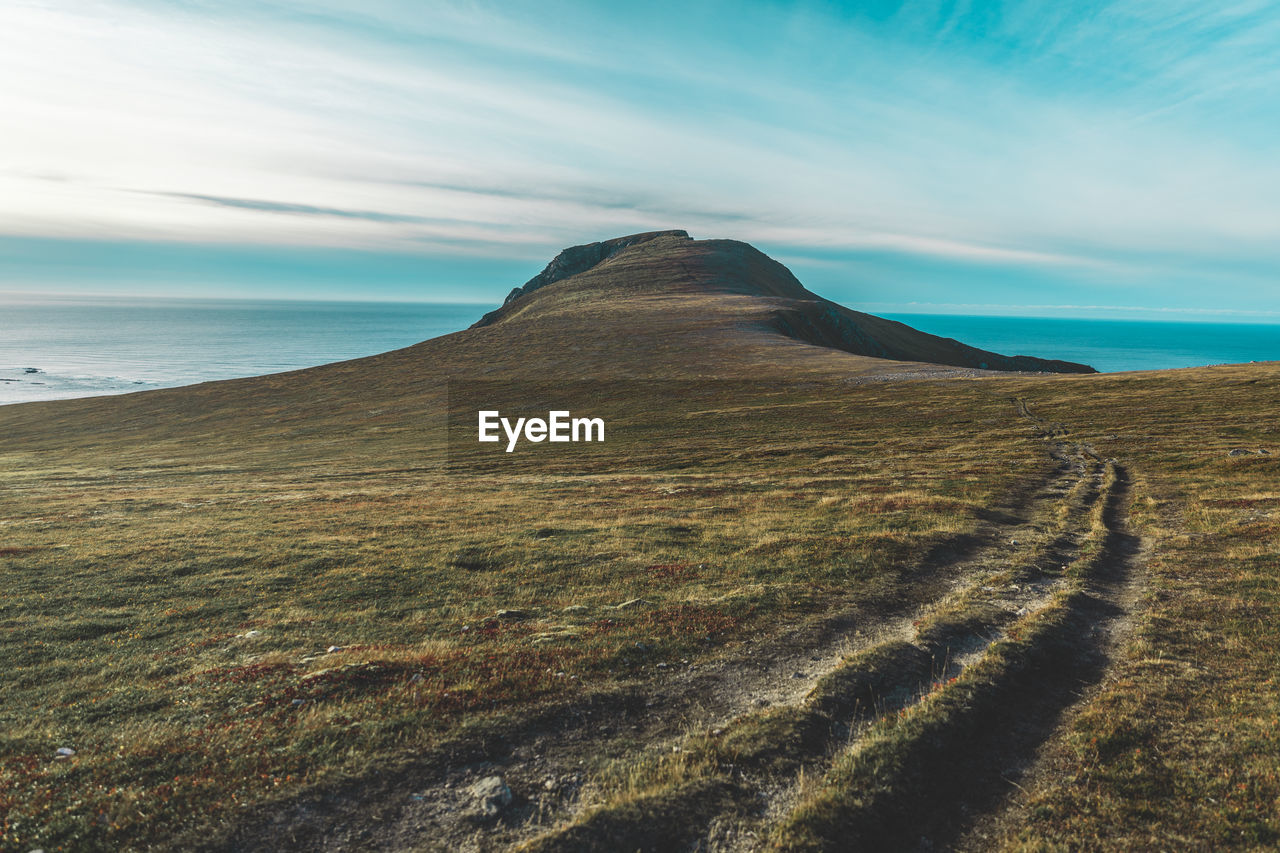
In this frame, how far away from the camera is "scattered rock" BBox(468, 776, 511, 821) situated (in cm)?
1038

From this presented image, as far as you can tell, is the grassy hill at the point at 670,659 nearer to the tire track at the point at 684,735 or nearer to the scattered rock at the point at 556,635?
the tire track at the point at 684,735

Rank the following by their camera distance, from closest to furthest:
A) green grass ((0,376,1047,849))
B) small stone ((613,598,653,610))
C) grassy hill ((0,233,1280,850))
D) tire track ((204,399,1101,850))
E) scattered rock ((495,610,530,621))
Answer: tire track ((204,399,1101,850)) → grassy hill ((0,233,1280,850)) → green grass ((0,376,1047,849)) → scattered rock ((495,610,530,621)) → small stone ((613,598,653,610))

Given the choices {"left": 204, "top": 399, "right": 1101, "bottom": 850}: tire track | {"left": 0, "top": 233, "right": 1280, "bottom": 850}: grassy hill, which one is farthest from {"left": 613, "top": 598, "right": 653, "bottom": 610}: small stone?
{"left": 204, "top": 399, "right": 1101, "bottom": 850}: tire track

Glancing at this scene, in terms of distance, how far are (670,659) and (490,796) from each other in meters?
6.17

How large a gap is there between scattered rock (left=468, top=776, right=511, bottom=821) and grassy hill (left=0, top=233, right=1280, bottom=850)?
52 millimetres

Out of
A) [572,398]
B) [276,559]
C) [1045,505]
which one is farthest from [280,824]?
[572,398]

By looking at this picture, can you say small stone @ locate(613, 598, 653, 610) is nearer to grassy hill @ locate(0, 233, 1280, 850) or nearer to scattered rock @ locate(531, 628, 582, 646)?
grassy hill @ locate(0, 233, 1280, 850)

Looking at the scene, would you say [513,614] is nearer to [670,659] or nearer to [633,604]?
[633,604]

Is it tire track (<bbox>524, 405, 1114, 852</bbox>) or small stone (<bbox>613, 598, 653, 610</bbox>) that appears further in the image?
small stone (<bbox>613, 598, 653, 610</bbox>)

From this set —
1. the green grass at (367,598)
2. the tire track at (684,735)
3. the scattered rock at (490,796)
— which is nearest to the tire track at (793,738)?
the tire track at (684,735)

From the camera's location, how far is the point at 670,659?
15.9 meters

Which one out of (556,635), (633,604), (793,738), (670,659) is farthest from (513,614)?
(793,738)

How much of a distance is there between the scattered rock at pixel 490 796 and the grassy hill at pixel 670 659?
0.05 metres

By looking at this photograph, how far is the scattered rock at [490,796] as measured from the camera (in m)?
10.4
